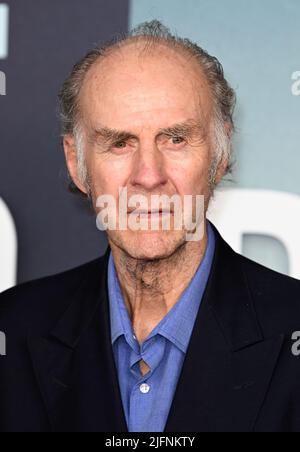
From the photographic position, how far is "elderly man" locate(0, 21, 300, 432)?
145 cm

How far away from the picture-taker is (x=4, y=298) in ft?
5.92

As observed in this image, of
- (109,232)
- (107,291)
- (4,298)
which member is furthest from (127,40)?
(4,298)

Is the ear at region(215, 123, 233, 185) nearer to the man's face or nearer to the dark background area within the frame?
Result: the man's face

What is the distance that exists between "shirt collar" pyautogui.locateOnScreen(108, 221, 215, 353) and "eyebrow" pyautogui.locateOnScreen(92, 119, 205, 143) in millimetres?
221

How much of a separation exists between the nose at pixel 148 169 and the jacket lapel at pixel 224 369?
0.74 feet

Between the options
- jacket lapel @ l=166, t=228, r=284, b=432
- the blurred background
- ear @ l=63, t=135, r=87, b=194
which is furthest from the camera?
the blurred background

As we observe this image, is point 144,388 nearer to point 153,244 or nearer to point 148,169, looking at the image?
point 153,244

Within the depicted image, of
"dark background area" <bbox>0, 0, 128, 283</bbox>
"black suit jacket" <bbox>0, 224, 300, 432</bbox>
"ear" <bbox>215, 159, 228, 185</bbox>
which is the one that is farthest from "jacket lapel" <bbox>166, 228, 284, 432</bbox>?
"dark background area" <bbox>0, 0, 128, 283</bbox>

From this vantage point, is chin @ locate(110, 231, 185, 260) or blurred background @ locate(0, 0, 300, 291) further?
blurred background @ locate(0, 0, 300, 291)

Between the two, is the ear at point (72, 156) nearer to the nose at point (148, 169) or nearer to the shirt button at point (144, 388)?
the nose at point (148, 169)

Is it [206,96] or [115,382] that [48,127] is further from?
[115,382]

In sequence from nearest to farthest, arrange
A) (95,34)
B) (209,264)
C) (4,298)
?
(209,264) → (4,298) → (95,34)

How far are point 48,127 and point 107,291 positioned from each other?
0.53 m
